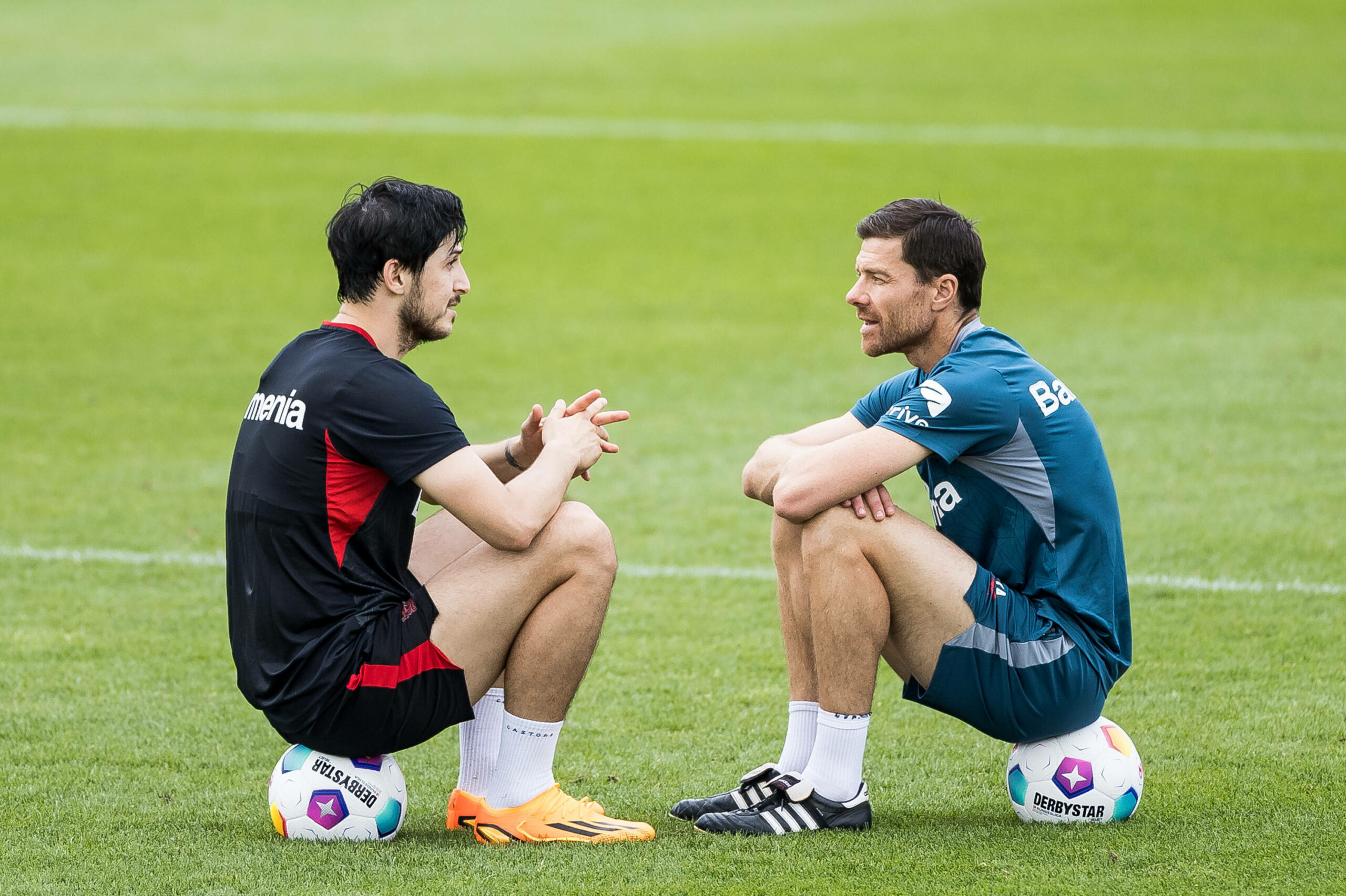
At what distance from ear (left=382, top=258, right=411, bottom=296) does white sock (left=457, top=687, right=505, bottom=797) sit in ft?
4.18

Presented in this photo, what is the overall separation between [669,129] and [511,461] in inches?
725

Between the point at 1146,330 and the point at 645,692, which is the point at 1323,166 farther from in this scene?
the point at 645,692

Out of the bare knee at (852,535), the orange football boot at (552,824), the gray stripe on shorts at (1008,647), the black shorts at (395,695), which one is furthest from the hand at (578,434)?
the gray stripe on shorts at (1008,647)

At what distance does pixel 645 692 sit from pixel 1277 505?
4.39 metres

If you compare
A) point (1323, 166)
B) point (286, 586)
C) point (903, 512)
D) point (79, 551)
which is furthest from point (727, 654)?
point (1323, 166)

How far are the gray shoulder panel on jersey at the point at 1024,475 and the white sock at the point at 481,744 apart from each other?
5.42 ft

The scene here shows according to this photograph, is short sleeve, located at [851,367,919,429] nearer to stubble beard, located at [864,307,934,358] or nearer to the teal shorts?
stubble beard, located at [864,307,934,358]

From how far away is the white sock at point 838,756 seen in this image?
15.1ft

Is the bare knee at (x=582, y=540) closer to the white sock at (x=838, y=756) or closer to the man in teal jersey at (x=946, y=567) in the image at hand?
the man in teal jersey at (x=946, y=567)

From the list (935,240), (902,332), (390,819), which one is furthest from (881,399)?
(390,819)

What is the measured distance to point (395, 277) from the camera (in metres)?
4.51

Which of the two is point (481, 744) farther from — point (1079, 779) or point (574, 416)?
point (1079, 779)

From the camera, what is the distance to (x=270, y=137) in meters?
21.8

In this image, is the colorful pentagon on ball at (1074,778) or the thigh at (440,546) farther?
the thigh at (440,546)
